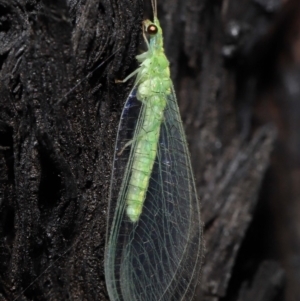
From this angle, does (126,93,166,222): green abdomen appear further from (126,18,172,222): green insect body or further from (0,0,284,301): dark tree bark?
(0,0,284,301): dark tree bark

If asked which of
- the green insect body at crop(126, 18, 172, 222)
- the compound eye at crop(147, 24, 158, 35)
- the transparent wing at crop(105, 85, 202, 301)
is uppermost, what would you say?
the compound eye at crop(147, 24, 158, 35)

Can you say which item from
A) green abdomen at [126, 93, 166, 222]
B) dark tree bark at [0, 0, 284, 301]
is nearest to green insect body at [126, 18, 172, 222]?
green abdomen at [126, 93, 166, 222]

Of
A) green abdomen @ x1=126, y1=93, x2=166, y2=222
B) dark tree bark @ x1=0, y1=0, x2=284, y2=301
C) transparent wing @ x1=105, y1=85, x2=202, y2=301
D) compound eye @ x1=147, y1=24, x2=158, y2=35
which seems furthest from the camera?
compound eye @ x1=147, y1=24, x2=158, y2=35

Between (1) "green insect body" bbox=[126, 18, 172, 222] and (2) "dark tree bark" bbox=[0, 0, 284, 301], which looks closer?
(2) "dark tree bark" bbox=[0, 0, 284, 301]

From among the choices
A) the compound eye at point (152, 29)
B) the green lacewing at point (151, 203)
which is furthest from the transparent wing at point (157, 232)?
the compound eye at point (152, 29)

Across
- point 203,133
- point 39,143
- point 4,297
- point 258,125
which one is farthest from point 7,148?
point 258,125

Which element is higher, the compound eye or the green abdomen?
the compound eye

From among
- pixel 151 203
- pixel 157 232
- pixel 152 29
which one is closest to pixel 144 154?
pixel 151 203

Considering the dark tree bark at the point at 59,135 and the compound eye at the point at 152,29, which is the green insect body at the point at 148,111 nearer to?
the compound eye at the point at 152,29

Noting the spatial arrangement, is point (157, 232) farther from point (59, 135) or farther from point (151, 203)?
point (59, 135)
